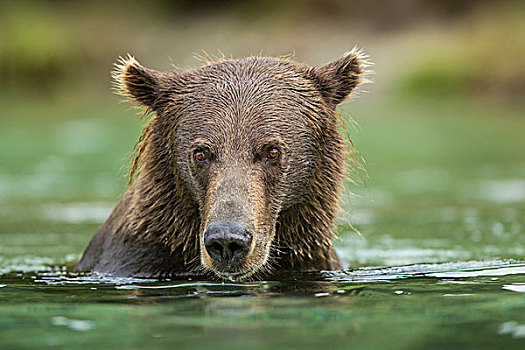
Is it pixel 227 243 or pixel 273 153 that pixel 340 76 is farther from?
pixel 227 243

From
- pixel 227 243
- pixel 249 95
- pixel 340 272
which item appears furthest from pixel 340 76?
pixel 227 243

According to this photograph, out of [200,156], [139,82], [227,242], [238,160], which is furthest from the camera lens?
[139,82]

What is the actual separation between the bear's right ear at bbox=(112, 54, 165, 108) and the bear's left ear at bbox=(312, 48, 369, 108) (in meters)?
1.26

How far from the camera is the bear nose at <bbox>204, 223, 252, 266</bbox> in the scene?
5.73m

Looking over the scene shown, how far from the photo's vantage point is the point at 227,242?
5781 mm

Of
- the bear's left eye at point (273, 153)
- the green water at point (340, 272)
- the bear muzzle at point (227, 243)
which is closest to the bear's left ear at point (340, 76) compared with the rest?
the bear's left eye at point (273, 153)

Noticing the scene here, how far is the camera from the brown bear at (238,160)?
6500 millimetres

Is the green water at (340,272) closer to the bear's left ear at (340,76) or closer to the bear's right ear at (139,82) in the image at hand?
the bear's left ear at (340,76)

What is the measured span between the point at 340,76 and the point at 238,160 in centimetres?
138

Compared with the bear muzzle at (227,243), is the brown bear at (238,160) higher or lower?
higher

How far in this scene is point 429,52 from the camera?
34.7 metres

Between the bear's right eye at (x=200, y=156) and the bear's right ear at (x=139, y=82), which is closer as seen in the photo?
the bear's right eye at (x=200, y=156)

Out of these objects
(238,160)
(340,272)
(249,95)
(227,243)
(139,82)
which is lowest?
(340,272)

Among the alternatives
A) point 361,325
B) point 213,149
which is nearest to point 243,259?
point 213,149
